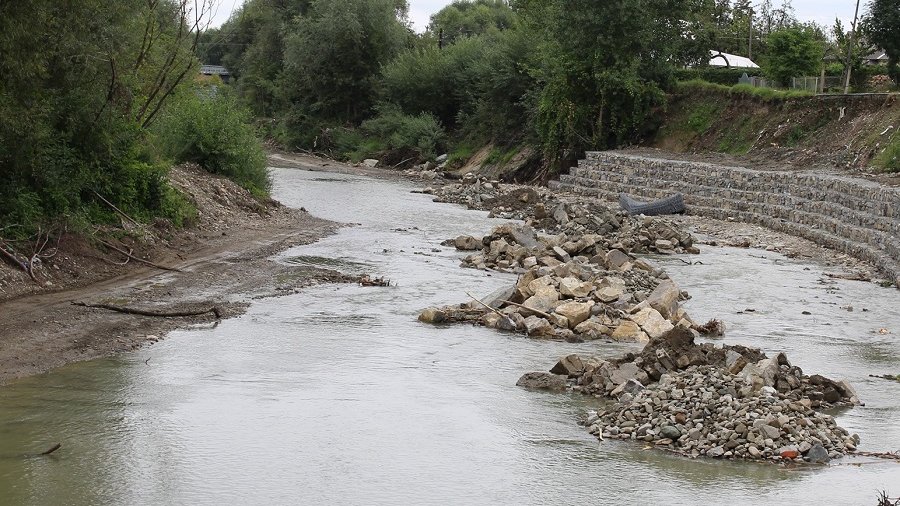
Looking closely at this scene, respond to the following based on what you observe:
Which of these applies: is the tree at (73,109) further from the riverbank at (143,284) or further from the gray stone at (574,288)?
the gray stone at (574,288)

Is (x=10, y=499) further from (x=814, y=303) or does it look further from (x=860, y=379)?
(x=814, y=303)

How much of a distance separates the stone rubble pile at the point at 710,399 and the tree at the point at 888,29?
1326 inches

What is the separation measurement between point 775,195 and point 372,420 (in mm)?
24220

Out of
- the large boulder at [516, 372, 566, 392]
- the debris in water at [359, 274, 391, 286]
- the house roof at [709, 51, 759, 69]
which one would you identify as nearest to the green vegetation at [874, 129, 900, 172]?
the debris in water at [359, 274, 391, 286]

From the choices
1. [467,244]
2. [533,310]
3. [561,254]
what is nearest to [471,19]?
[467,244]

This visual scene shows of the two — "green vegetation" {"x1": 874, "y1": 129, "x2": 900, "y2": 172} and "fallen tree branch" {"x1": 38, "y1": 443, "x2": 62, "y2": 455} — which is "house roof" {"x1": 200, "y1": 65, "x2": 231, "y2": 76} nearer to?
"green vegetation" {"x1": 874, "y1": 129, "x2": 900, "y2": 172}

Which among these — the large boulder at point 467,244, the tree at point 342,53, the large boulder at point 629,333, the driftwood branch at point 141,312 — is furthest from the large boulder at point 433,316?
the tree at point 342,53

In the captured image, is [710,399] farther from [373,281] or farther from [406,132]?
[406,132]

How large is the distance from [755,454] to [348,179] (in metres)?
41.9

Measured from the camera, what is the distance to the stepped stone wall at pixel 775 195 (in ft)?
86.1

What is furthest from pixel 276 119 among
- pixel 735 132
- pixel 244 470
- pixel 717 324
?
pixel 244 470

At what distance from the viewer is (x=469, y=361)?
1555cm

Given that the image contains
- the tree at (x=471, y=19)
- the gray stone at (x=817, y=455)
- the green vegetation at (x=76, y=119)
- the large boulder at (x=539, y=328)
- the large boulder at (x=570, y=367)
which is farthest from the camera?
the tree at (x=471, y=19)

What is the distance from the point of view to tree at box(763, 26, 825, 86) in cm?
4822
